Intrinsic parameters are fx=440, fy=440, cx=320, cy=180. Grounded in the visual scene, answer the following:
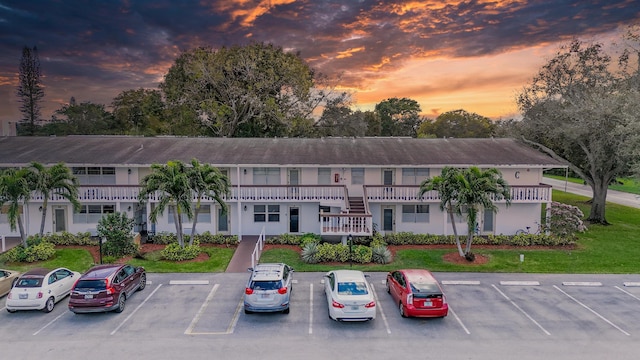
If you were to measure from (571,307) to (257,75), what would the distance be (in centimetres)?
3659

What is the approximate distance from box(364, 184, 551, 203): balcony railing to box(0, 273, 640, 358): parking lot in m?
7.80

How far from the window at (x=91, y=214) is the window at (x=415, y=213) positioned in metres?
18.8

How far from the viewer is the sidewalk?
891 inches

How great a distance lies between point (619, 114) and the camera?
100 ft

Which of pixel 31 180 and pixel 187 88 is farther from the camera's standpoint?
pixel 187 88

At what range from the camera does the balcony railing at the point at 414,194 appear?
27297mm

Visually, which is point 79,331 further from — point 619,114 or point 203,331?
point 619,114

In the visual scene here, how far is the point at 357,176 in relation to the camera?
29.2 meters

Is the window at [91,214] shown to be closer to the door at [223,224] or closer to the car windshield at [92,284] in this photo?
the door at [223,224]

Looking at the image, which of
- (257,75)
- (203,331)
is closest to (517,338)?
(203,331)

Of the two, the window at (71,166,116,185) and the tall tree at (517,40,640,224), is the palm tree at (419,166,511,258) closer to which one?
the tall tree at (517,40,640,224)

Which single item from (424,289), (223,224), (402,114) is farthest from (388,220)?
(402,114)

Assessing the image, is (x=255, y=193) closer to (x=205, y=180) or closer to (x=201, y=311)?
(x=205, y=180)

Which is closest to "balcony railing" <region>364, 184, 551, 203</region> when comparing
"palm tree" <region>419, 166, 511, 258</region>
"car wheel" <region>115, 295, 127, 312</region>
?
"palm tree" <region>419, 166, 511, 258</region>
